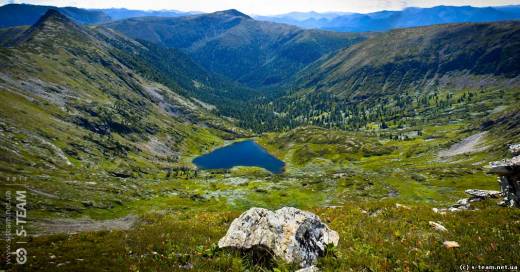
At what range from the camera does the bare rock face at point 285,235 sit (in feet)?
50.6

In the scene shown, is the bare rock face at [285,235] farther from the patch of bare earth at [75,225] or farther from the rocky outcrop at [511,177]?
the patch of bare earth at [75,225]

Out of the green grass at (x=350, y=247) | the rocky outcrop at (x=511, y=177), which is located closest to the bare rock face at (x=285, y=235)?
the green grass at (x=350, y=247)

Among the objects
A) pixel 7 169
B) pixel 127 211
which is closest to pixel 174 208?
pixel 127 211

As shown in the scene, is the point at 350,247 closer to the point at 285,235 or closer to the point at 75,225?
the point at 285,235

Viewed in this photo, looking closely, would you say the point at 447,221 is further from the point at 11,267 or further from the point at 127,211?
the point at 127,211

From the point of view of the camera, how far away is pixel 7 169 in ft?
386

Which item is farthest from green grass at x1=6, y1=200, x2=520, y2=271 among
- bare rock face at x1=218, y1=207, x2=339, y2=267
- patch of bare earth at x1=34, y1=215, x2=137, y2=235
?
patch of bare earth at x1=34, y1=215, x2=137, y2=235

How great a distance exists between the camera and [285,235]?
53.4ft

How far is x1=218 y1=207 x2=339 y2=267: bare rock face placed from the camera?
15.4m

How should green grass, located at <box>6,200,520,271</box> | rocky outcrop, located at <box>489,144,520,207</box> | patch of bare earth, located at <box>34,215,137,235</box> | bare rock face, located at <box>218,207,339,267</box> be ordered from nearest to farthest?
green grass, located at <box>6,200,520,271</box>, bare rock face, located at <box>218,207,339,267</box>, rocky outcrop, located at <box>489,144,520,207</box>, patch of bare earth, located at <box>34,215,137,235</box>

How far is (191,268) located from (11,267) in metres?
8.32

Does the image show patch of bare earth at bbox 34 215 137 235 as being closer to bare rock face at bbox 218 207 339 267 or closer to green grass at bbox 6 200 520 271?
green grass at bbox 6 200 520 271

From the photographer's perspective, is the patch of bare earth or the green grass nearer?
the green grass

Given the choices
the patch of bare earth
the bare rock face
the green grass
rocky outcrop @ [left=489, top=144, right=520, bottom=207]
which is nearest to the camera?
the green grass
